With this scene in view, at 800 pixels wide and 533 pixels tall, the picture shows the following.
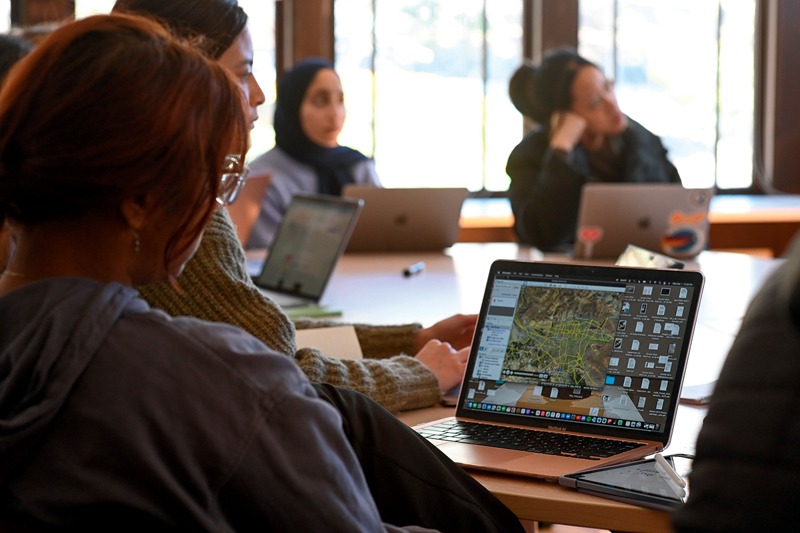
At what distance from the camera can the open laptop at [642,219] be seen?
3535 millimetres

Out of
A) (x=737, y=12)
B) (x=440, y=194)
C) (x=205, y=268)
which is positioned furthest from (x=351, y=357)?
(x=737, y=12)

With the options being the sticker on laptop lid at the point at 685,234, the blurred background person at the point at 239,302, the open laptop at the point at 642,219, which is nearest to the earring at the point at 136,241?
the blurred background person at the point at 239,302

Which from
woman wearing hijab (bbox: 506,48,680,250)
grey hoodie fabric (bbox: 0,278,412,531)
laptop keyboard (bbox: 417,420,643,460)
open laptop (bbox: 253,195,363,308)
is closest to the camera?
grey hoodie fabric (bbox: 0,278,412,531)

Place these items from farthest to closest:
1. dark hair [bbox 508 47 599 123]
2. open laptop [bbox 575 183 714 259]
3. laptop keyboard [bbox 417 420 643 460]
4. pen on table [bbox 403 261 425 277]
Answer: dark hair [bbox 508 47 599 123] → open laptop [bbox 575 183 714 259] → pen on table [bbox 403 261 425 277] → laptop keyboard [bbox 417 420 643 460]

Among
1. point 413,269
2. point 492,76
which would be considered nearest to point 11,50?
point 413,269

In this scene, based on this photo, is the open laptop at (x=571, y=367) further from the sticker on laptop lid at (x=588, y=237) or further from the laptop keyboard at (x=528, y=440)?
the sticker on laptop lid at (x=588, y=237)

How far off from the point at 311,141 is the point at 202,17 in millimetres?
2723

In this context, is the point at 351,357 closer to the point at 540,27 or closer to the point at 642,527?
the point at 642,527

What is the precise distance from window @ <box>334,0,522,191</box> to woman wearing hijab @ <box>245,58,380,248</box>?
1.21m

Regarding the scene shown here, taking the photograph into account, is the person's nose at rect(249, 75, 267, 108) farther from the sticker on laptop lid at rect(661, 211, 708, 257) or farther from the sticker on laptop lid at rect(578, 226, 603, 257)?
the sticker on laptop lid at rect(661, 211, 708, 257)

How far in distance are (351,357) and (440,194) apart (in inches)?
74.1

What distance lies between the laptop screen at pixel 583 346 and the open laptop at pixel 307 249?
121 cm

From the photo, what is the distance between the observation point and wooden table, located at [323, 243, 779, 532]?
1.26 m

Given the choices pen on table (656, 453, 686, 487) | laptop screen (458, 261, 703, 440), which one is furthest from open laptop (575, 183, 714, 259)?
pen on table (656, 453, 686, 487)
